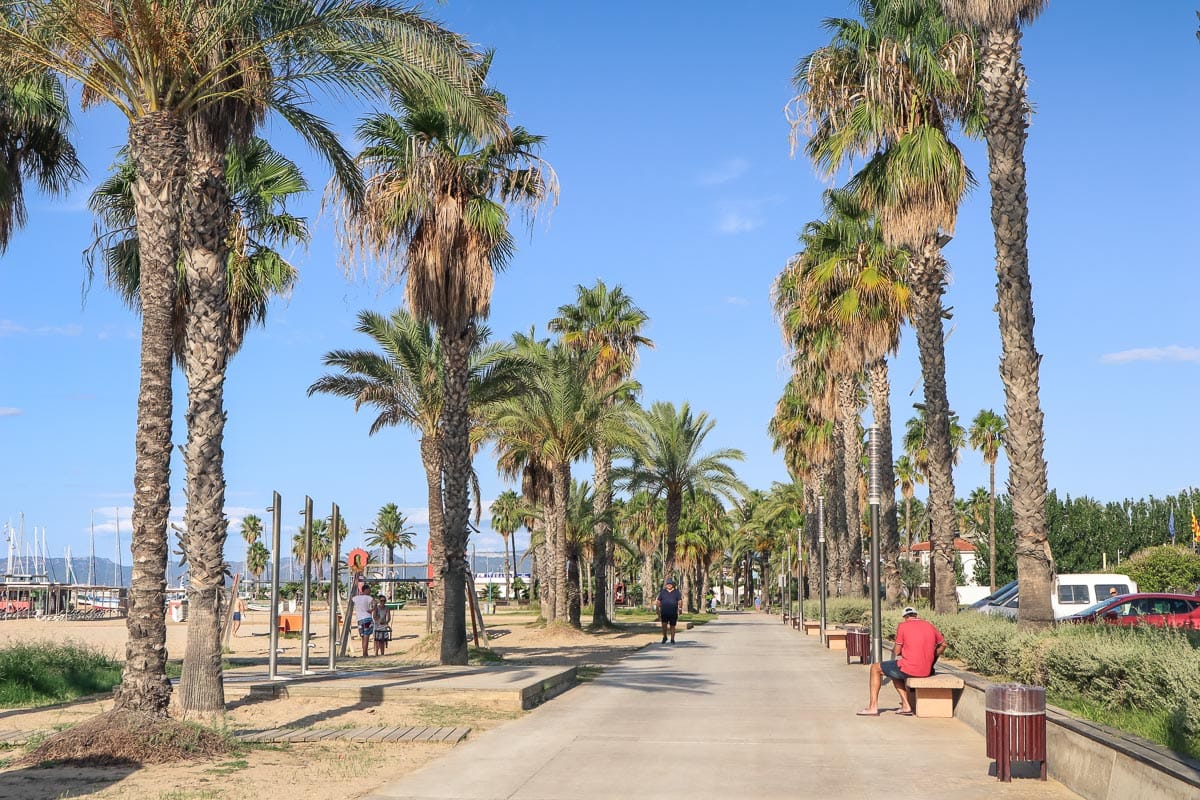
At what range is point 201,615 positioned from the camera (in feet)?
42.8

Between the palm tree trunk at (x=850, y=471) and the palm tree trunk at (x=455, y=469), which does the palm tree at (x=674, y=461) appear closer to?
the palm tree trunk at (x=850, y=471)

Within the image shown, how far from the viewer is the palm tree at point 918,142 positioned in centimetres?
2075

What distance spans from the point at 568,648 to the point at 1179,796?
24634 mm

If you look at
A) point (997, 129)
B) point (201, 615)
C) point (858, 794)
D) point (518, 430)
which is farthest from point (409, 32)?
point (518, 430)

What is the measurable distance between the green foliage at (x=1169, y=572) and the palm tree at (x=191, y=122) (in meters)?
50.4

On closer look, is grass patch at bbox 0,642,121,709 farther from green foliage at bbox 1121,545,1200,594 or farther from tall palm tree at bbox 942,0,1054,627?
green foliage at bbox 1121,545,1200,594

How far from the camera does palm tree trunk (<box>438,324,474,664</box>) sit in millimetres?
21672

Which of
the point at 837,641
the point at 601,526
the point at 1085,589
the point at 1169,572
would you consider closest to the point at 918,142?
the point at 837,641

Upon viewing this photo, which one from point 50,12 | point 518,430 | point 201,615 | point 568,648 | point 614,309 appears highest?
point 614,309

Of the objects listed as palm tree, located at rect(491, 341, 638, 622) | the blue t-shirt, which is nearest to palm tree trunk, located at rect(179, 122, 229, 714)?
the blue t-shirt

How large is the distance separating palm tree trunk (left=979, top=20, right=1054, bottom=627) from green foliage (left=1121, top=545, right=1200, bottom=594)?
4315 cm

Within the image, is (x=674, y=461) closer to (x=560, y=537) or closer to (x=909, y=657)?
(x=560, y=537)

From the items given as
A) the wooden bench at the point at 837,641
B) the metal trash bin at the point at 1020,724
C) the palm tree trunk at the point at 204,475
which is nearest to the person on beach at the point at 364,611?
the wooden bench at the point at 837,641

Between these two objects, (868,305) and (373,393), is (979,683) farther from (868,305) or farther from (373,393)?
(373,393)
